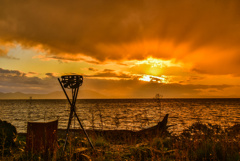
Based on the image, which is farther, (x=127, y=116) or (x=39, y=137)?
(x=127, y=116)

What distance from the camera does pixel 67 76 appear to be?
6.64 meters

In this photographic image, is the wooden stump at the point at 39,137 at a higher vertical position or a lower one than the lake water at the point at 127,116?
higher

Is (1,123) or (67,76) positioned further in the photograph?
(1,123)

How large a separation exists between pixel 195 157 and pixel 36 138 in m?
5.02

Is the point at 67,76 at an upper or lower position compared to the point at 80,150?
upper

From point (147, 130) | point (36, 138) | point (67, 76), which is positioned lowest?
point (147, 130)

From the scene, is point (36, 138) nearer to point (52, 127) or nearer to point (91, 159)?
point (52, 127)

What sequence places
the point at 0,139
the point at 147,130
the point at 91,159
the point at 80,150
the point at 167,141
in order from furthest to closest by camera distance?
the point at 147,130, the point at 167,141, the point at 0,139, the point at 80,150, the point at 91,159

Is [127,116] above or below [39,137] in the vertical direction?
below

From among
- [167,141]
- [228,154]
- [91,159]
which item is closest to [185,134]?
[167,141]

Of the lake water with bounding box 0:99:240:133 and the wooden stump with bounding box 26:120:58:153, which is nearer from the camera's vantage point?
the wooden stump with bounding box 26:120:58:153

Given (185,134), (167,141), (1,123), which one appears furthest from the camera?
(185,134)

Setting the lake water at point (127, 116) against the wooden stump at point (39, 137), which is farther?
the lake water at point (127, 116)

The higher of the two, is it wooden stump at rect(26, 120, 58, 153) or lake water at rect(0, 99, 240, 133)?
wooden stump at rect(26, 120, 58, 153)
